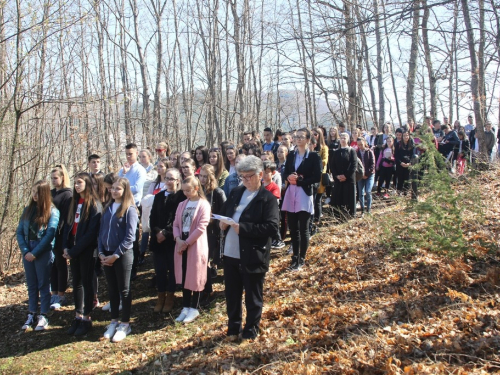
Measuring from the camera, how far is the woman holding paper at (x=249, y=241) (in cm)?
425

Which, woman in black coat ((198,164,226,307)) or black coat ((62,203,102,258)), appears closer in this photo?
black coat ((62,203,102,258))

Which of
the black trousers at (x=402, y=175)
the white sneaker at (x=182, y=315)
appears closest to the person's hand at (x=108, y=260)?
the white sneaker at (x=182, y=315)

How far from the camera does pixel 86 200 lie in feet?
19.4

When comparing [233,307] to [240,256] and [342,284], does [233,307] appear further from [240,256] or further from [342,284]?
[342,284]

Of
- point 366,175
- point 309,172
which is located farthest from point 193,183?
point 366,175

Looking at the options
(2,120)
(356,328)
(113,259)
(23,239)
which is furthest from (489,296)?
(2,120)

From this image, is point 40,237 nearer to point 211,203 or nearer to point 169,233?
point 169,233

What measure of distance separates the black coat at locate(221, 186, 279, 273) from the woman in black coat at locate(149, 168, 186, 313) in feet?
6.51

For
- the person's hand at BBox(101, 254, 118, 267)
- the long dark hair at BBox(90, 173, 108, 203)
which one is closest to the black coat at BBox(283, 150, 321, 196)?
the person's hand at BBox(101, 254, 118, 267)

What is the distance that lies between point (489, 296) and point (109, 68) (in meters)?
22.5

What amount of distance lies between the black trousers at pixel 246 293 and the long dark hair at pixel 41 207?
10.9ft

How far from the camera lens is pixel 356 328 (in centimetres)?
444

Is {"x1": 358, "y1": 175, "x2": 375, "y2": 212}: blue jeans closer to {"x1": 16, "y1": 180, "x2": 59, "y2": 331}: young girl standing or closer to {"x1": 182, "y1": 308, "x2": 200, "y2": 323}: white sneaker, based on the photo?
{"x1": 182, "y1": 308, "x2": 200, "y2": 323}: white sneaker

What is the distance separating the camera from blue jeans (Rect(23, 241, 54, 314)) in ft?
19.5
